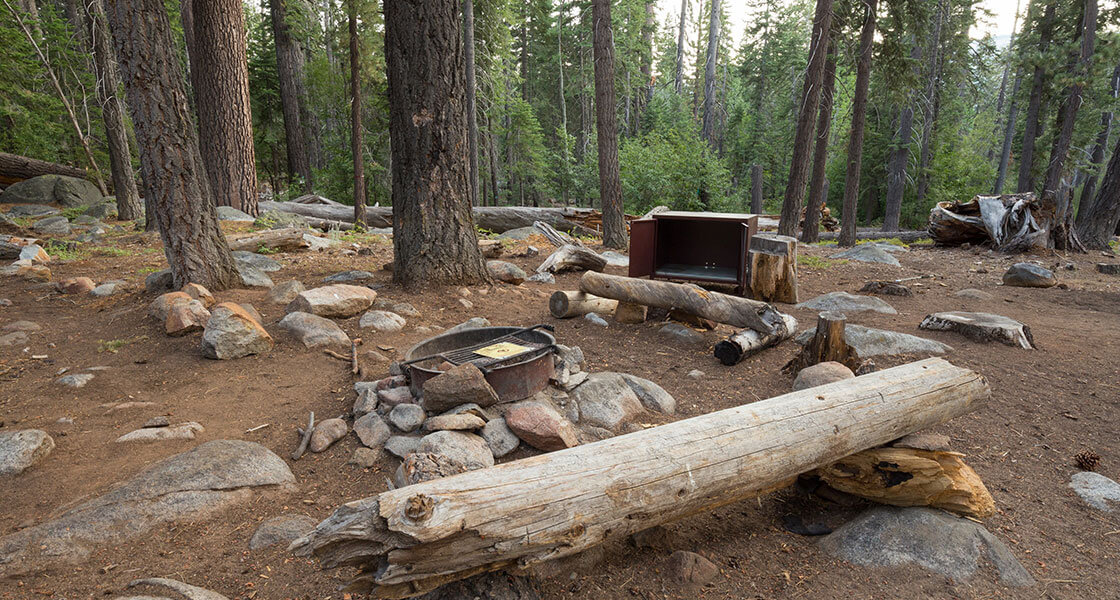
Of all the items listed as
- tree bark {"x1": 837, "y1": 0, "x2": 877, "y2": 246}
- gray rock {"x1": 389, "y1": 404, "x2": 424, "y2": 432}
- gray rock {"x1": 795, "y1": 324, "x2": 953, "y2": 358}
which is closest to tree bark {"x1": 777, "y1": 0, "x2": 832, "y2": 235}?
tree bark {"x1": 837, "y1": 0, "x2": 877, "y2": 246}

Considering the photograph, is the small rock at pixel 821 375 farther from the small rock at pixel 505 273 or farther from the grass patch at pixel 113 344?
the grass patch at pixel 113 344

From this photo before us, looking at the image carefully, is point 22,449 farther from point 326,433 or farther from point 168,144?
point 168,144

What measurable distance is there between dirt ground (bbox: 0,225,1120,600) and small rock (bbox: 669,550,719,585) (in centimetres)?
4

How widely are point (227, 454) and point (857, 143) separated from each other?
589 inches

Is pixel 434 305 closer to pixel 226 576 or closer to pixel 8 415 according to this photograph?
pixel 8 415

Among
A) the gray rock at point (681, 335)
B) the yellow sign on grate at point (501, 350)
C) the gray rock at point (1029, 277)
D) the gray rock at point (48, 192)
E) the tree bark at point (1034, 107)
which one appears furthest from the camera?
the tree bark at point (1034, 107)

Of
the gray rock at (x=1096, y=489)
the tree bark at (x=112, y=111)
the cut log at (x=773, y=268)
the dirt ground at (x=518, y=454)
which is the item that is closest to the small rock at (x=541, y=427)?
the dirt ground at (x=518, y=454)

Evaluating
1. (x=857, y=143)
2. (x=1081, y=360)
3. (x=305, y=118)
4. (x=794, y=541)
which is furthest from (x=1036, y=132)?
(x=305, y=118)

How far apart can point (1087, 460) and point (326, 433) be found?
4833 mm

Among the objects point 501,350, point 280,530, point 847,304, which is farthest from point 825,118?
point 280,530

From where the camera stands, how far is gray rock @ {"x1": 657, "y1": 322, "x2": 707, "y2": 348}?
5663mm

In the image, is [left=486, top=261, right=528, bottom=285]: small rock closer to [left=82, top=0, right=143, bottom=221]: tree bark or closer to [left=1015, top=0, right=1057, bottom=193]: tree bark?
[left=82, top=0, right=143, bottom=221]: tree bark

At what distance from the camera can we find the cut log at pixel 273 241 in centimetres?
802

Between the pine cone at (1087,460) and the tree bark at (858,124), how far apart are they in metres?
11.4
